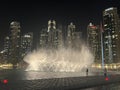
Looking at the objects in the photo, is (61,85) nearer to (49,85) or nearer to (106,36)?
(49,85)

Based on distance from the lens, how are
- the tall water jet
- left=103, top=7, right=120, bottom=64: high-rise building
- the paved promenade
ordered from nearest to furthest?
the paved promenade, the tall water jet, left=103, top=7, right=120, bottom=64: high-rise building

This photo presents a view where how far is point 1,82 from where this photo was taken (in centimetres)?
1655

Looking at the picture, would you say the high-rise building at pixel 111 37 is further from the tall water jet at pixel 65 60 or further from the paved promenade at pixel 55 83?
the paved promenade at pixel 55 83

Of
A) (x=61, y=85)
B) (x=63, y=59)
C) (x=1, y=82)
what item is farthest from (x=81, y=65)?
(x=1, y=82)

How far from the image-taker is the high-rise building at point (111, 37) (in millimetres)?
170000

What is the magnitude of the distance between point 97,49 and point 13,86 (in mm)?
186899

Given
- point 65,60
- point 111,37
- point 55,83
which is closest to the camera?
point 55,83

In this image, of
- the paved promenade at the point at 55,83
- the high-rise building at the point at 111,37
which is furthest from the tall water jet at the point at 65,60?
the high-rise building at the point at 111,37

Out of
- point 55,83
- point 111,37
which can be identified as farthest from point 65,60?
point 111,37

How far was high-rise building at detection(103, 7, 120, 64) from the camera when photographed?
558 ft

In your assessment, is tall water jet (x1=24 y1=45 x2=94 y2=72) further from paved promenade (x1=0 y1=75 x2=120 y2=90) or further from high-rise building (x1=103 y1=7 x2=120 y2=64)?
high-rise building (x1=103 y1=7 x2=120 y2=64)

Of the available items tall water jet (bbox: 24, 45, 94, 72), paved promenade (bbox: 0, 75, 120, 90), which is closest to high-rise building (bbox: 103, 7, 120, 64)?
tall water jet (bbox: 24, 45, 94, 72)

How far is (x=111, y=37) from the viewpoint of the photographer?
174000 millimetres

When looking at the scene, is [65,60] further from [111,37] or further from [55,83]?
[111,37]
